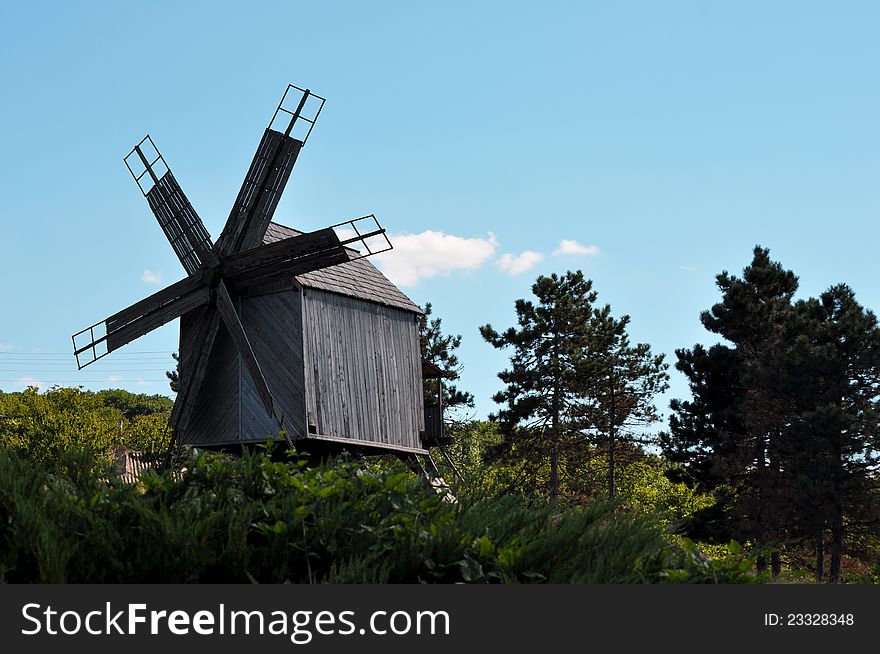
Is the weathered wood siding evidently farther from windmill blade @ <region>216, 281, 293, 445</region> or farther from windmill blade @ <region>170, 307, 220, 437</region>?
windmill blade @ <region>170, 307, 220, 437</region>

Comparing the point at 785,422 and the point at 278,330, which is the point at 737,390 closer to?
the point at 785,422

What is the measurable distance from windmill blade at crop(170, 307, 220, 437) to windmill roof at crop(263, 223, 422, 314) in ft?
8.07

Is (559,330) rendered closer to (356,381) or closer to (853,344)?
(853,344)

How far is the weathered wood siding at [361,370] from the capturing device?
2186 centimetres

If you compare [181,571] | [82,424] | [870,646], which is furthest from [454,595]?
[82,424]

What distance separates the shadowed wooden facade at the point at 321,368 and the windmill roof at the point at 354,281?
37mm

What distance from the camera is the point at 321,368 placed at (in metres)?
21.9

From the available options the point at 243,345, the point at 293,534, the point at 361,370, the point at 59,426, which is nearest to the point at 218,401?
the point at 243,345

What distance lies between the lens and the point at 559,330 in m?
42.2

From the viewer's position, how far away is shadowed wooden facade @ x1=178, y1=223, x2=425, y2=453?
2177 centimetres

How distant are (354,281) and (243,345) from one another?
348 cm

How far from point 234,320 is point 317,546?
16.5 meters

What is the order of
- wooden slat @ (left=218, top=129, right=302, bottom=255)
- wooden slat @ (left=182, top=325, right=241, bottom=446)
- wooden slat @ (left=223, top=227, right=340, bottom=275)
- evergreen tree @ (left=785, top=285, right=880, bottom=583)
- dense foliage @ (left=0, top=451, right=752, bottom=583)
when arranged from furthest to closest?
evergreen tree @ (left=785, top=285, right=880, bottom=583)
wooden slat @ (left=218, top=129, right=302, bottom=255)
wooden slat @ (left=182, top=325, right=241, bottom=446)
wooden slat @ (left=223, top=227, right=340, bottom=275)
dense foliage @ (left=0, top=451, right=752, bottom=583)

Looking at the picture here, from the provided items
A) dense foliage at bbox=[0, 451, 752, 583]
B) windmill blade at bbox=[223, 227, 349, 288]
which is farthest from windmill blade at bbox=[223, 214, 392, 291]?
dense foliage at bbox=[0, 451, 752, 583]
